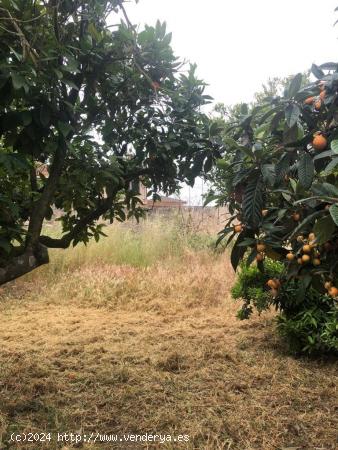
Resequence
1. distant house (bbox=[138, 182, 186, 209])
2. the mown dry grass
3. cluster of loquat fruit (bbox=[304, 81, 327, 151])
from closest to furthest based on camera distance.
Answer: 1. cluster of loquat fruit (bbox=[304, 81, 327, 151])
2. the mown dry grass
3. distant house (bbox=[138, 182, 186, 209])

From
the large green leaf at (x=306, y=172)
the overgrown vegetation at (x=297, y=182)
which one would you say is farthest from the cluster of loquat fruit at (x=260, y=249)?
the large green leaf at (x=306, y=172)

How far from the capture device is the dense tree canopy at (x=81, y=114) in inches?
60.6

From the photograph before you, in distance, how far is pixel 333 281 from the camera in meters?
1.22

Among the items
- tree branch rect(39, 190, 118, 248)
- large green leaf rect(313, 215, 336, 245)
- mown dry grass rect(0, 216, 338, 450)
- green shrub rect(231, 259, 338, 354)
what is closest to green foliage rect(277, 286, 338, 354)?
green shrub rect(231, 259, 338, 354)

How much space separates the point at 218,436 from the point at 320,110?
4.90ft

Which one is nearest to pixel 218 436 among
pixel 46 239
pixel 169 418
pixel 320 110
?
pixel 169 418

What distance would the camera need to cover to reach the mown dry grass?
79.4 inches

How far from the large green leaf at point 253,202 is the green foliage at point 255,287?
5.97ft

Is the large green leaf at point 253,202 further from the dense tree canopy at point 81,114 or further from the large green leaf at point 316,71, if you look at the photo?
the dense tree canopy at point 81,114

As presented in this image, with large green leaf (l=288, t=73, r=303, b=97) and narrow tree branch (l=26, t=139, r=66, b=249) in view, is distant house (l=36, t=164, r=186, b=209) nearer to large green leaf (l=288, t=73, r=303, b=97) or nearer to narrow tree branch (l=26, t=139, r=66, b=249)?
narrow tree branch (l=26, t=139, r=66, b=249)

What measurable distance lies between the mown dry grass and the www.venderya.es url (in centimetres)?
4

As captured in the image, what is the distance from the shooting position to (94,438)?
1.90 m

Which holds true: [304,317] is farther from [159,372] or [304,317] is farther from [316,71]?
[316,71]

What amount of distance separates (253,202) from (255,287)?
2.02m
